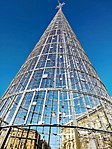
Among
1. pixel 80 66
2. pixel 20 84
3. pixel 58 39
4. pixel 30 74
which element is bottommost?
pixel 20 84

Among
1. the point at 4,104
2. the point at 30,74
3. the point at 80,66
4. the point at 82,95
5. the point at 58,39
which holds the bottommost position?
the point at 4,104

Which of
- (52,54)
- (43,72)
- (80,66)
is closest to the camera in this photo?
(43,72)

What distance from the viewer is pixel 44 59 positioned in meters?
10.3

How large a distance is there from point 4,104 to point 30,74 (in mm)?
2508

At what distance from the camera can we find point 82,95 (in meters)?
7.28

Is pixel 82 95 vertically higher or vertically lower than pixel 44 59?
lower

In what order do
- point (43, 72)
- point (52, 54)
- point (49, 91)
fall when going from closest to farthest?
1. point (49, 91)
2. point (43, 72)
3. point (52, 54)

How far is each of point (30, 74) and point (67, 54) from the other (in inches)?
138

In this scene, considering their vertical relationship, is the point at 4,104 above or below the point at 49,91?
below

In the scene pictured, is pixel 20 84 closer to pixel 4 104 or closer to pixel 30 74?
pixel 30 74

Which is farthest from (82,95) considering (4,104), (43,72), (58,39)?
(58,39)

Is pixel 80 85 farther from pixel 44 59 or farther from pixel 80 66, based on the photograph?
pixel 44 59

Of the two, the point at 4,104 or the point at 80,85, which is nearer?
the point at 4,104

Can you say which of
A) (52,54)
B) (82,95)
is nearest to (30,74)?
(52,54)
